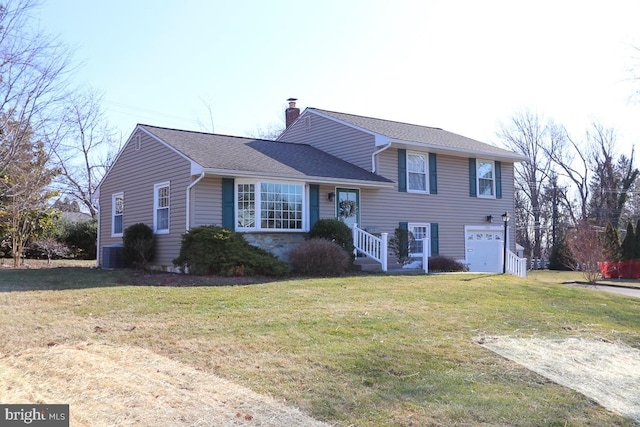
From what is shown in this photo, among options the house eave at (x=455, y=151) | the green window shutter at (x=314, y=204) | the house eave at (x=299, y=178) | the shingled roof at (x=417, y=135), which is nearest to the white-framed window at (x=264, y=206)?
the house eave at (x=299, y=178)

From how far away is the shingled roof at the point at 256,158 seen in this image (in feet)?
48.3

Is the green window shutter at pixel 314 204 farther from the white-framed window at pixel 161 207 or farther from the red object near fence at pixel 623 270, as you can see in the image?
the red object near fence at pixel 623 270

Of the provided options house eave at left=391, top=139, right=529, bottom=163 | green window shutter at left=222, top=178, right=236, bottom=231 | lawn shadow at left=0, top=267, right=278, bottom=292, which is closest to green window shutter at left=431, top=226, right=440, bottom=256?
house eave at left=391, top=139, right=529, bottom=163

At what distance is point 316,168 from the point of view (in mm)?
16766

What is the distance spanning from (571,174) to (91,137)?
108ft

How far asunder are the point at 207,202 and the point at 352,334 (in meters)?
8.20

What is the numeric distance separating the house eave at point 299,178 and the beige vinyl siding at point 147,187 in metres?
1.04

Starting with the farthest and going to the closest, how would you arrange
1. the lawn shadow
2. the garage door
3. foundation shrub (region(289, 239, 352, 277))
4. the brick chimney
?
the brick chimney → the garage door → foundation shrub (region(289, 239, 352, 277)) → the lawn shadow

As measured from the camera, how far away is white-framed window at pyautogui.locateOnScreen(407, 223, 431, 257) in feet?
60.8

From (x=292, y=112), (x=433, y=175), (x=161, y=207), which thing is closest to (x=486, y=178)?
(x=433, y=175)

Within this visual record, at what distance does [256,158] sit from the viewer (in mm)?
16156

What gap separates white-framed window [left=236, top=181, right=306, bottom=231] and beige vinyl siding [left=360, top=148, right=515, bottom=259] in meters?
2.97

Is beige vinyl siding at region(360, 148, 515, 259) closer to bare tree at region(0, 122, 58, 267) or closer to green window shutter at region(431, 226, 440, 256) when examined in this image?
green window shutter at region(431, 226, 440, 256)

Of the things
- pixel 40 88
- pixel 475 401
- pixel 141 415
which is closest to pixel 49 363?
pixel 141 415
